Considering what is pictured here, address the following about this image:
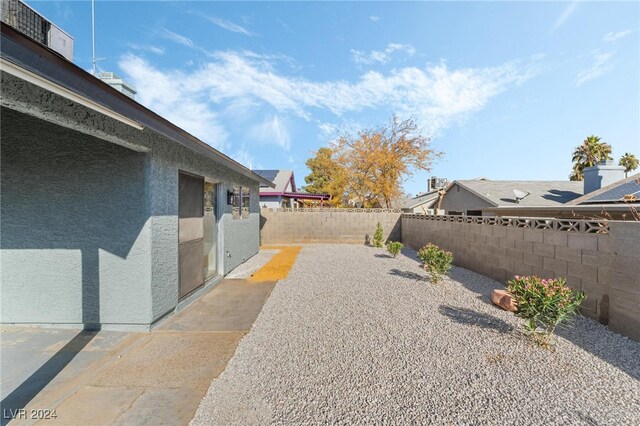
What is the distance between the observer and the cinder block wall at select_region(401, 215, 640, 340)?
3334mm

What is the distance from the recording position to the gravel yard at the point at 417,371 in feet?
7.01

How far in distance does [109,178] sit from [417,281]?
6712 mm

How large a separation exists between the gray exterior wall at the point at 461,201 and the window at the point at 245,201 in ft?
40.4

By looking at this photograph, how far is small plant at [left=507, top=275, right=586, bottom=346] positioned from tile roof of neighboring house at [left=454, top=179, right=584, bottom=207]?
11309 mm

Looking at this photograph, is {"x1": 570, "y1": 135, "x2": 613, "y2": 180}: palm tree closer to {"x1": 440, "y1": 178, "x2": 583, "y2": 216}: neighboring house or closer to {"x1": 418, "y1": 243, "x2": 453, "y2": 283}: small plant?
{"x1": 440, "y1": 178, "x2": 583, "y2": 216}: neighboring house

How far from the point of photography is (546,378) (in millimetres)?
2557

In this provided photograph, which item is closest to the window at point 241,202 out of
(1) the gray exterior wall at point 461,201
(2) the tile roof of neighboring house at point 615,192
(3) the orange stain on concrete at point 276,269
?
(3) the orange stain on concrete at point 276,269

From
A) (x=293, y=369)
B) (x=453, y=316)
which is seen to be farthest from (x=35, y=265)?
(x=453, y=316)

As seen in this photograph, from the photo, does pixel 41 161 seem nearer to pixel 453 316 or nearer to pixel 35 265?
pixel 35 265

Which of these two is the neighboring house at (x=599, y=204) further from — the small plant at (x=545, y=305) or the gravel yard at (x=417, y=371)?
the gravel yard at (x=417, y=371)

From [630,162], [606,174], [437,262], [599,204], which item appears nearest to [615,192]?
[599,204]

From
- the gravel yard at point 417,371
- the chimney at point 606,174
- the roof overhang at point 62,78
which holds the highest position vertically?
the chimney at point 606,174

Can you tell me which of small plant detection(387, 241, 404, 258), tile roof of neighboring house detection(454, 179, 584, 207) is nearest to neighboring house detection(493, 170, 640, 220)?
tile roof of neighboring house detection(454, 179, 584, 207)

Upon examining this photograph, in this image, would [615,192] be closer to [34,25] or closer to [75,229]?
[75,229]
